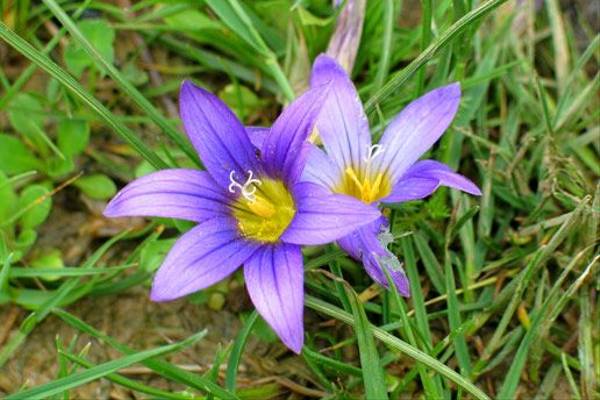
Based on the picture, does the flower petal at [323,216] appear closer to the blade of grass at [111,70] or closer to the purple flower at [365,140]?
the purple flower at [365,140]

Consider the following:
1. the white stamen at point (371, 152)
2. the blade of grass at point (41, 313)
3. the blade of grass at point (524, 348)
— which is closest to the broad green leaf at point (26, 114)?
the blade of grass at point (41, 313)

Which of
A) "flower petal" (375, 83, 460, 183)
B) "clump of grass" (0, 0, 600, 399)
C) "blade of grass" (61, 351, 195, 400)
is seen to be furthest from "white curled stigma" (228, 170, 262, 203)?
"blade of grass" (61, 351, 195, 400)

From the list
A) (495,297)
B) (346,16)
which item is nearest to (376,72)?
(346,16)

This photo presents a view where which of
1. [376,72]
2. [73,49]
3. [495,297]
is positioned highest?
[73,49]

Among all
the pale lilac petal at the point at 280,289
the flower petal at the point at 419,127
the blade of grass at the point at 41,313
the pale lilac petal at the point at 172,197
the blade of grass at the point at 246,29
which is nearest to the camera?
the pale lilac petal at the point at 280,289

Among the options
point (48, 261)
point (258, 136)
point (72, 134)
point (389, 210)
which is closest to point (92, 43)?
point (72, 134)

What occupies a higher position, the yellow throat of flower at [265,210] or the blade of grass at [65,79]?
the blade of grass at [65,79]

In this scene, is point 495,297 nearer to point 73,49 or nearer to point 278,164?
point 278,164
